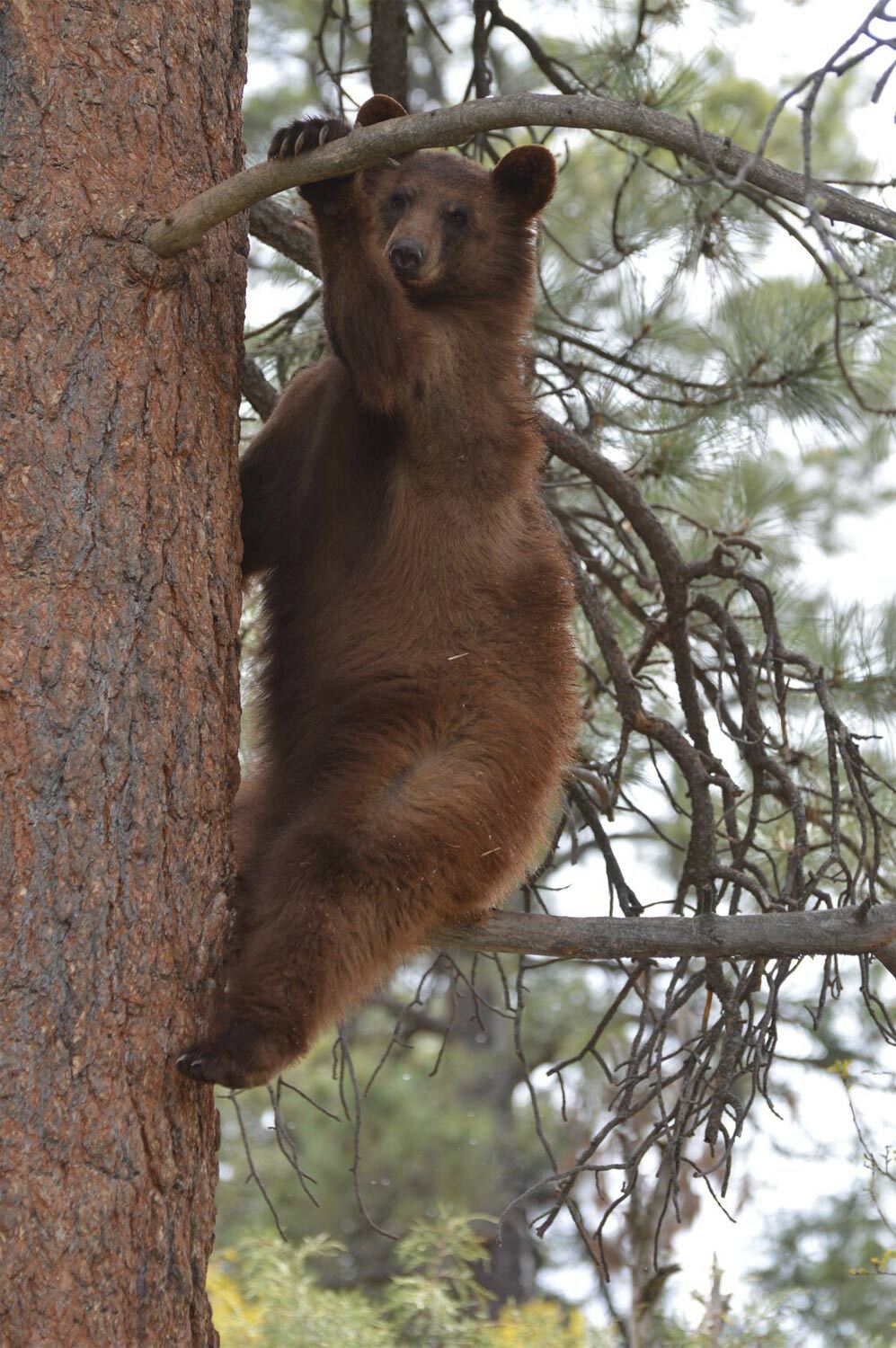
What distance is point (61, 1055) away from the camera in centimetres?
216

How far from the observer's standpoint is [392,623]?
312 centimetres

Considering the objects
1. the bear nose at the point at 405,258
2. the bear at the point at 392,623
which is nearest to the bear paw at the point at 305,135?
the bear at the point at 392,623

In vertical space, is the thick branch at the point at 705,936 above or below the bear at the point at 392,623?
below

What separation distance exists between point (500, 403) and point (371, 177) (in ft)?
2.98

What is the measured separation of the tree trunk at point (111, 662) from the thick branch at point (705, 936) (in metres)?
0.60

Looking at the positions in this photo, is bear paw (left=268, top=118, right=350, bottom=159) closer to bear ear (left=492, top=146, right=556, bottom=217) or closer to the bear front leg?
the bear front leg

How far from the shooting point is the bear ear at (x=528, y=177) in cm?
372

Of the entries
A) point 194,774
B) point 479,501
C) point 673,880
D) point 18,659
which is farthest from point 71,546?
point 673,880

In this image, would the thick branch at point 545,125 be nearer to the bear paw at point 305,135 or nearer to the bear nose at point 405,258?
the bear paw at point 305,135

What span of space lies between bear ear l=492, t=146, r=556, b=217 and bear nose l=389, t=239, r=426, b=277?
1.64 ft

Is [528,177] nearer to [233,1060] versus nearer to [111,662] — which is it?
[111,662]

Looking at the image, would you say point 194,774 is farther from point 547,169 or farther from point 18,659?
point 547,169

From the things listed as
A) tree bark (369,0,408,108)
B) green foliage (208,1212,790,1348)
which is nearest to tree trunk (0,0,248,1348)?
tree bark (369,0,408,108)

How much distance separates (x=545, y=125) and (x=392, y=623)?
3.84 feet
